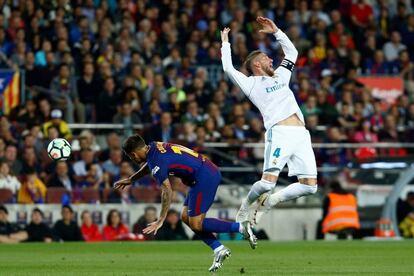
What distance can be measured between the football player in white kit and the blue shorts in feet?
4.09

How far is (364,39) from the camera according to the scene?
105 ft

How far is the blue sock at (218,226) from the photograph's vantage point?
1536cm

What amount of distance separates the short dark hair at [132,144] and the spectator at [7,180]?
32.5 ft

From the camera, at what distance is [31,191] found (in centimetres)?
2450

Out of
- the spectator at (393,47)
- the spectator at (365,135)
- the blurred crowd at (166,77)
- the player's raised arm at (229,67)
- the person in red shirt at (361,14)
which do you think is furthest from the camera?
the person in red shirt at (361,14)

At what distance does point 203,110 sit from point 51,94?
3.43 metres

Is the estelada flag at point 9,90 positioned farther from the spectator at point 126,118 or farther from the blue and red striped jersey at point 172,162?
the blue and red striped jersey at point 172,162

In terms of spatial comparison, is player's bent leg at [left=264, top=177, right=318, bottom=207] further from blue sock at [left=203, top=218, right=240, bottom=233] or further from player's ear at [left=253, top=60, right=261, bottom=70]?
player's ear at [left=253, top=60, right=261, bottom=70]

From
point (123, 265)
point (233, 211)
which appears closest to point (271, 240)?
point (233, 211)

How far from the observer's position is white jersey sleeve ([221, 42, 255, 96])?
655 inches

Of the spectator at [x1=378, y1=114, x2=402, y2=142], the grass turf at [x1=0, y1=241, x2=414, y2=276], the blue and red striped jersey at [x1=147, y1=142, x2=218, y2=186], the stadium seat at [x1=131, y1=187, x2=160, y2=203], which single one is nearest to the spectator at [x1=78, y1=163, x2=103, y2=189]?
the stadium seat at [x1=131, y1=187, x2=160, y2=203]

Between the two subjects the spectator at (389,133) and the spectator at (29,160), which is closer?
the spectator at (29,160)

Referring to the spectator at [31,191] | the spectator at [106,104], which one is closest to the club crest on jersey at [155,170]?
the spectator at [31,191]

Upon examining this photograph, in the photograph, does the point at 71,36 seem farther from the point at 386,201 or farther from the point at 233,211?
the point at 386,201
